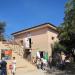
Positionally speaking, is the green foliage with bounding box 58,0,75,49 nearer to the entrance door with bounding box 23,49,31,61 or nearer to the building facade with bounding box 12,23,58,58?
the building facade with bounding box 12,23,58,58

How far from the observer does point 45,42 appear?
110 feet

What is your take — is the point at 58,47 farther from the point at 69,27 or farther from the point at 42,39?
the point at 69,27

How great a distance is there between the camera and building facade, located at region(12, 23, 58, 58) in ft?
110

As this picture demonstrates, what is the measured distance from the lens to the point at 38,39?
34.5 m

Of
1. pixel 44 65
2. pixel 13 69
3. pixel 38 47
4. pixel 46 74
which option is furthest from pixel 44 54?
pixel 13 69

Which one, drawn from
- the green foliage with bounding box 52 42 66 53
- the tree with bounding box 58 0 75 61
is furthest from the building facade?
the tree with bounding box 58 0 75 61

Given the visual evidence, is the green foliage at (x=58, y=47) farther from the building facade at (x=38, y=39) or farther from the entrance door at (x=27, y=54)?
the entrance door at (x=27, y=54)

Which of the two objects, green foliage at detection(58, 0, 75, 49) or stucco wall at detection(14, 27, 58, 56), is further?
stucco wall at detection(14, 27, 58, 56)

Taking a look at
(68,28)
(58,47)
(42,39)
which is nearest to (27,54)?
(42,39)

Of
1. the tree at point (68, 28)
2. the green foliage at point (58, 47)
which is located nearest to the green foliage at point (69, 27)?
the tree at point (68, 28)

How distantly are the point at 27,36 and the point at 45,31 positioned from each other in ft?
12.1

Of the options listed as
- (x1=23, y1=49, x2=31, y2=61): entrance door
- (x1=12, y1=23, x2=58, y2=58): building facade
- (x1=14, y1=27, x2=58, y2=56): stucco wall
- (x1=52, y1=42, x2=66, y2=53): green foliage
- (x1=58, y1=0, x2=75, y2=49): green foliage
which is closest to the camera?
(x1=58, y1=0, x2=75, y2=49): green foliage

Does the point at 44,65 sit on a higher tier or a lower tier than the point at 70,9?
lower

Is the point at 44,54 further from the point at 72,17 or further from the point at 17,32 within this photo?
the point at 72,17
